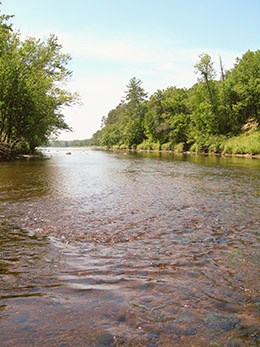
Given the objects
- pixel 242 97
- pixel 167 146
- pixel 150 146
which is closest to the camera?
pixel 242 97

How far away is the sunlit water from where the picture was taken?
3596 millimetres

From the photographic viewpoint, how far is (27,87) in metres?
39.4

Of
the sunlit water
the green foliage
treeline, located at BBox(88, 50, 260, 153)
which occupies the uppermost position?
treeline, located at BBox(88, 50, 260, 153)

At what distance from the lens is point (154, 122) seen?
88.5m

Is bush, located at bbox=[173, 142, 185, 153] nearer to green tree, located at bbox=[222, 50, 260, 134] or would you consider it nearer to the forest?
the forest

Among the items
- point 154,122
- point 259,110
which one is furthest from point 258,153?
point 154,122

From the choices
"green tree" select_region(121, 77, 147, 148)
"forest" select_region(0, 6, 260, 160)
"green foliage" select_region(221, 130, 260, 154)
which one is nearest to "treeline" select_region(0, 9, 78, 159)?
"forest" select_region(0, 6, 260, 160)

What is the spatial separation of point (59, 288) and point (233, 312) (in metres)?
2.56

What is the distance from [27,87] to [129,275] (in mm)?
38930

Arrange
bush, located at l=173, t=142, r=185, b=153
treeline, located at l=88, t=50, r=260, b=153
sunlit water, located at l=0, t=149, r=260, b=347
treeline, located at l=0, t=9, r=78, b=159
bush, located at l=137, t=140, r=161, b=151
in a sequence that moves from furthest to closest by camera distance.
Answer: bush, located at l=137, t=140, r=161, b=151
bush, located at l=173, t=142, r=185, b=153
treeline, located at l=88, t=50, r=260, b=153
treeline, located at l=0, t=9, r=78, b=159
sunlit water, located at l=0, t=149, r=260, b=347

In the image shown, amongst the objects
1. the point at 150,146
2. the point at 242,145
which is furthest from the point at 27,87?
the point at 150,146

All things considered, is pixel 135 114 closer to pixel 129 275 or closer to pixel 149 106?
pixel 149 106

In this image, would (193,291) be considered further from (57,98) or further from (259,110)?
(259,110)

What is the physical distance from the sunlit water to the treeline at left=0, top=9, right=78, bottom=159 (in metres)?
30.2
